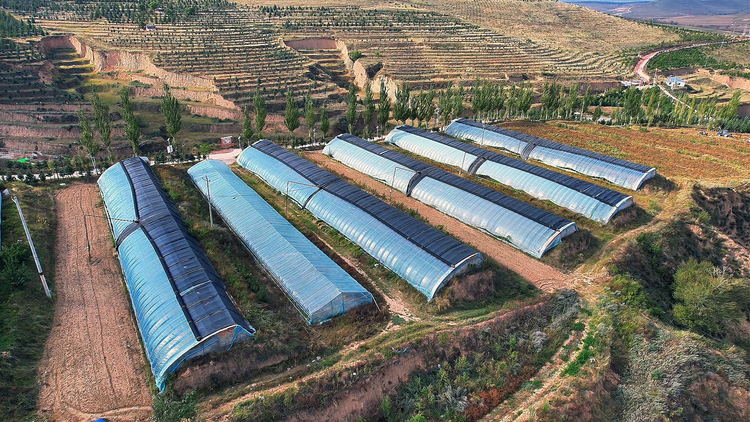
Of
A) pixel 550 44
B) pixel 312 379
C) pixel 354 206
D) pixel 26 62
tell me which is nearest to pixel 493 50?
pixel 550 44

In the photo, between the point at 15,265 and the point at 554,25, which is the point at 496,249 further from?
the point at 554,25

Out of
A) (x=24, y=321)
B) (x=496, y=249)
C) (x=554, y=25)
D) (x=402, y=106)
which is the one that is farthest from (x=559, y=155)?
(x=554, y=25)

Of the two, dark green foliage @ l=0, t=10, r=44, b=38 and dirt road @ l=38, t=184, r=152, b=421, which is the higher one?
dark green foliage @ l=0, t=10, r=44, b=38

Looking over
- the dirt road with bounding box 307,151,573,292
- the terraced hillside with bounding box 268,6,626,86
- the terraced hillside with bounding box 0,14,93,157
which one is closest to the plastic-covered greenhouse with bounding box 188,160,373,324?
the dirt road with bounding box 307,151,573,292

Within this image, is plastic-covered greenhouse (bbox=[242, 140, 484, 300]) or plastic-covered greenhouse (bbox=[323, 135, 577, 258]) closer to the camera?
plastic-covered greenhouse (bbox=[242, 140, 484, 300])

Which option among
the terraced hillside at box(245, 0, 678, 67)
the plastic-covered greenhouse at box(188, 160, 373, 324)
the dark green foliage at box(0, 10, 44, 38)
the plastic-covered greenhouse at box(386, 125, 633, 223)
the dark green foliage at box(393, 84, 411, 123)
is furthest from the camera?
the terraced hillside at box(245, 0, 678, 67)

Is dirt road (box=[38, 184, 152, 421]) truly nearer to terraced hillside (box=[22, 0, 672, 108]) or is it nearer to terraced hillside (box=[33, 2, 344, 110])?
terraced hillside (box=[33, 2, 344, 110])

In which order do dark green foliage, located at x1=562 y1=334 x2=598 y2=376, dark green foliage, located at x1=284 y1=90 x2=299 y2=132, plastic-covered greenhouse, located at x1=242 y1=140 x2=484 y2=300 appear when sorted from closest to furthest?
dark green foliage, located at x1=562 y1=334 x2=598 y2=376
plastic-covered greenhouse, located at x1=242 y1=140 x2=484 y2=300
dark green foliage, located at x1=284 y1=90 x2=299 y2=132

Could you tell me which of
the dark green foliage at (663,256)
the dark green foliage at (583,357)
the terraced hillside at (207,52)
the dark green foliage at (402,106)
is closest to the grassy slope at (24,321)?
the dark green foliage at (583,357)

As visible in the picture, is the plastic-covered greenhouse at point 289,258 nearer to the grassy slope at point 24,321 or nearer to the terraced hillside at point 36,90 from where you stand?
the grassy slope at point 24,321
